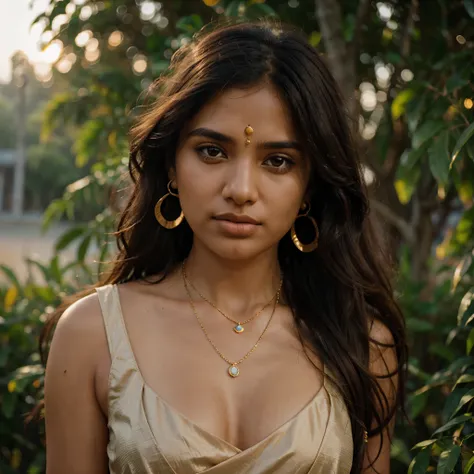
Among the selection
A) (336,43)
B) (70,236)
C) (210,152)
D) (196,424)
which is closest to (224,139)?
(210,152)

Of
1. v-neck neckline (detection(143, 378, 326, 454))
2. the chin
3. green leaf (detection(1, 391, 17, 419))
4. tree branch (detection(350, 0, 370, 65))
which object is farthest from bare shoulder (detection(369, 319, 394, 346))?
green leaf (detection(1, 391, 17, 419))

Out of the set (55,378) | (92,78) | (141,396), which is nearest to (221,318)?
(141,396)

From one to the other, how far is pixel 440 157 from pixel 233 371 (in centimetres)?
78

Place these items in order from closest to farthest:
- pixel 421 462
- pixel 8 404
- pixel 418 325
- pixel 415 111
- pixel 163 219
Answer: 1. pixel 421 462
2. pixel 163 219
3. pixel 415 111
4. pixel 8 404
5. pixel 418 325

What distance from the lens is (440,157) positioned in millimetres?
1963

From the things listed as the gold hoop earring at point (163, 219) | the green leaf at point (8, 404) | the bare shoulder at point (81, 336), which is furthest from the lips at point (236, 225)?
the green leaf at point (8, 404)

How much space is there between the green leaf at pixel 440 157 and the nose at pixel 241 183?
19.7 inches

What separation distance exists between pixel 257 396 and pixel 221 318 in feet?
0.84

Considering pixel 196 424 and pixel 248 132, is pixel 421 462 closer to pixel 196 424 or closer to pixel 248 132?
pixel 196 424

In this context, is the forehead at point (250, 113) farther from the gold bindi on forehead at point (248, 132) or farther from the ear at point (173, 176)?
the ear at point (173, 176)

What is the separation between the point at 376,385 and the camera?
2025 mm

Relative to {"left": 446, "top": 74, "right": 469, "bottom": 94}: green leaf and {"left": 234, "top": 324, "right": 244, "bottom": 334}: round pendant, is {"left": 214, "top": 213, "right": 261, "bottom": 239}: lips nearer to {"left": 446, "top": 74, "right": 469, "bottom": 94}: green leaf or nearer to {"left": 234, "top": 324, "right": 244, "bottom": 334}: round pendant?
{"left": 234, "top": 324, "right": 244, "bottom": 334}: round pendant

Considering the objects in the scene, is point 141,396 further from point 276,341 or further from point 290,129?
point 290,129

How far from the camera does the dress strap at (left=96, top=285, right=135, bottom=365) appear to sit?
1.83 metres
